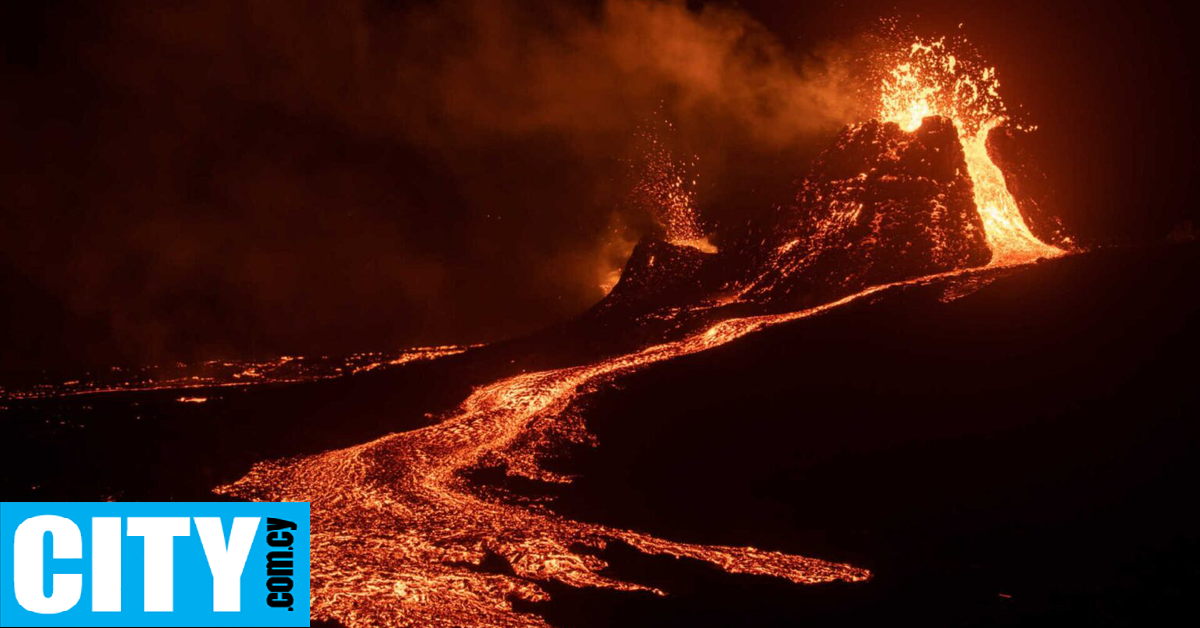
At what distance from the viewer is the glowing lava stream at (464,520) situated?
682 centimetres

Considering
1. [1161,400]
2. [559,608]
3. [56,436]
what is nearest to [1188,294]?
[1161,400]

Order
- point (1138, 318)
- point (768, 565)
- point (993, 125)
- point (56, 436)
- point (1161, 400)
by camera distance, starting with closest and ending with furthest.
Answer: point (768, 565), point (1161, 400), point (1138, 318), point (56, 436), point (993, 125)

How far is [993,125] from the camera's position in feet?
41.3

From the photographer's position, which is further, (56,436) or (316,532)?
(56,436)

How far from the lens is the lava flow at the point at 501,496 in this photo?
689cm

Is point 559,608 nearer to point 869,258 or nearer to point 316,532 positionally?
point 316,532

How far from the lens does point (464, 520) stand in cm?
828

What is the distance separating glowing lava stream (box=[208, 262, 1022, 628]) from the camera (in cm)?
682

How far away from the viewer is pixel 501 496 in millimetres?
8820

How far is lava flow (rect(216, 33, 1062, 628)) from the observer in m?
6.89

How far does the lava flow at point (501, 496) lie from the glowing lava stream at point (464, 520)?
2 centimetres

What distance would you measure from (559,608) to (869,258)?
7102mm

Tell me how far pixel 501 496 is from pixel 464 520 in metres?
0.60

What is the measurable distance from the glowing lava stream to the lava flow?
0.05ft
